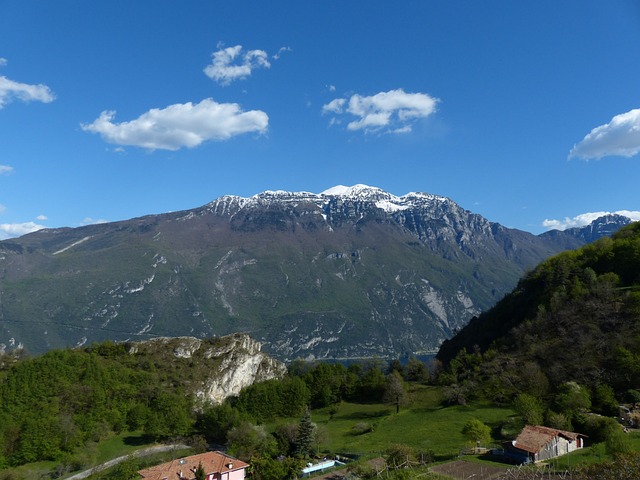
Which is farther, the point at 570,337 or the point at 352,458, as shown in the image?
the point at 570,337

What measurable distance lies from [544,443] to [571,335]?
109ft

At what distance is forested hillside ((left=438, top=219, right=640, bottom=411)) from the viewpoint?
56.5 metres

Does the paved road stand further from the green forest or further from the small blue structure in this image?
the small blue structure

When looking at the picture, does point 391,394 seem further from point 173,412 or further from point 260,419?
point 173,412

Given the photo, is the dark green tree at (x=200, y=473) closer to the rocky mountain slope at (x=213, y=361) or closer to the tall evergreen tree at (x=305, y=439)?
the tall evergreen tree at (x=305, y=439)

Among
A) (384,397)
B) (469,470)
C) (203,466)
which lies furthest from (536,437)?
(384,397)

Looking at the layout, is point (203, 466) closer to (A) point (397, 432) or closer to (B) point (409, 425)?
(A) point (397, 432)

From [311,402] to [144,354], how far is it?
3476cm

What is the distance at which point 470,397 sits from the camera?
66.5 metres

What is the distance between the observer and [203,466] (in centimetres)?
4706

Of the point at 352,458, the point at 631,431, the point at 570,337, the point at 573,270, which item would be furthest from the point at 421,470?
the point at 573,270

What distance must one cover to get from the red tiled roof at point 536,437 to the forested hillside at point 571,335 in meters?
13.4

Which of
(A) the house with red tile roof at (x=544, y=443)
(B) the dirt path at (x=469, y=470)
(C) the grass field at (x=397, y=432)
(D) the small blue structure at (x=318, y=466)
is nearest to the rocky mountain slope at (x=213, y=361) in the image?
(C) the grass field at (x=397, y=432)

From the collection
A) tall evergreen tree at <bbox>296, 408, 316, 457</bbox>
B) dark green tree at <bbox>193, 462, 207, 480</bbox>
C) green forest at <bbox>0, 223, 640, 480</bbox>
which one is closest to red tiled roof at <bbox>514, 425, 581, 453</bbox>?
green forest at <bbox>0, 223, 640, 480</bbox>
